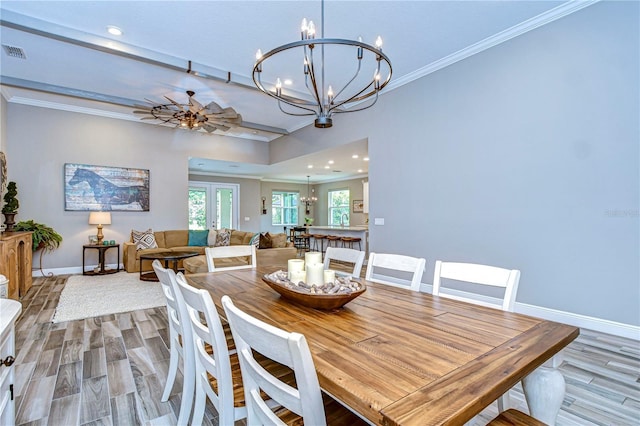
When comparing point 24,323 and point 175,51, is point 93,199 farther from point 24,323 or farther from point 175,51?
point 175,51

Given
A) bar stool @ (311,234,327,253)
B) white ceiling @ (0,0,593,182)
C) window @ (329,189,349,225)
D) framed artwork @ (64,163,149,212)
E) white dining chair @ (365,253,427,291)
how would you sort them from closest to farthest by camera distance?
white dining chair @ (365,253,427,291)
white ceiling @ (0,0,593,182)
framed artwork @ (64,163,149,212)
bar stool @ (311,234,327,253)
window @ (329,189,349,225)

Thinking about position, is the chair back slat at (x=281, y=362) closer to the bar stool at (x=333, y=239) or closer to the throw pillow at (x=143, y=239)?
the throw pillow at (x=143, y=239)

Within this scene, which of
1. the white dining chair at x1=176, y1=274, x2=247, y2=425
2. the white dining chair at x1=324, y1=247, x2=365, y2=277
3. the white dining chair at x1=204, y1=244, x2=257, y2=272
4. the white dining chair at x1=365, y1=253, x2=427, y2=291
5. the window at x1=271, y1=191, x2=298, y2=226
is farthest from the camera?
the window at x1=271, y1=191, x2=298, y2=226

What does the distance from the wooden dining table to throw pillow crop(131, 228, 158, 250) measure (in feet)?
17.4

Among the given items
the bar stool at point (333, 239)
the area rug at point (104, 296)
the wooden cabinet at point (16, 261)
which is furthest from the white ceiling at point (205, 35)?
the bar stool at point (333, 239)

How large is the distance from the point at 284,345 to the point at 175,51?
4.05 metres

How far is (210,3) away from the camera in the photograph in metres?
2.88

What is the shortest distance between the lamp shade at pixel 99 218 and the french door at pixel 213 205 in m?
4.39

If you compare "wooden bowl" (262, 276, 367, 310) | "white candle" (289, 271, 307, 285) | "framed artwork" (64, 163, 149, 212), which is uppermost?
"framed artwork" (64, 163, 149, 212)

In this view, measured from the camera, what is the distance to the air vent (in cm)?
366

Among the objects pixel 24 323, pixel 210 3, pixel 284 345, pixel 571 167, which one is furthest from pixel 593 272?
pixel 24 323

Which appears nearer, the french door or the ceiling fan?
the ceiling fan

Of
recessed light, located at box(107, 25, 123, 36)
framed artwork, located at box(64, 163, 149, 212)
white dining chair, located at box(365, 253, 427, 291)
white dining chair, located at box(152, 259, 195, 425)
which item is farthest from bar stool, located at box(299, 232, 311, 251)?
white dining chair, located at box(152, 259, 195, 425)

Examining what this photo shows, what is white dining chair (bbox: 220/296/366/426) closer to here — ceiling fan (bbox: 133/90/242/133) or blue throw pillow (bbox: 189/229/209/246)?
ceiling fan (bbox: 133/90/242/133)
